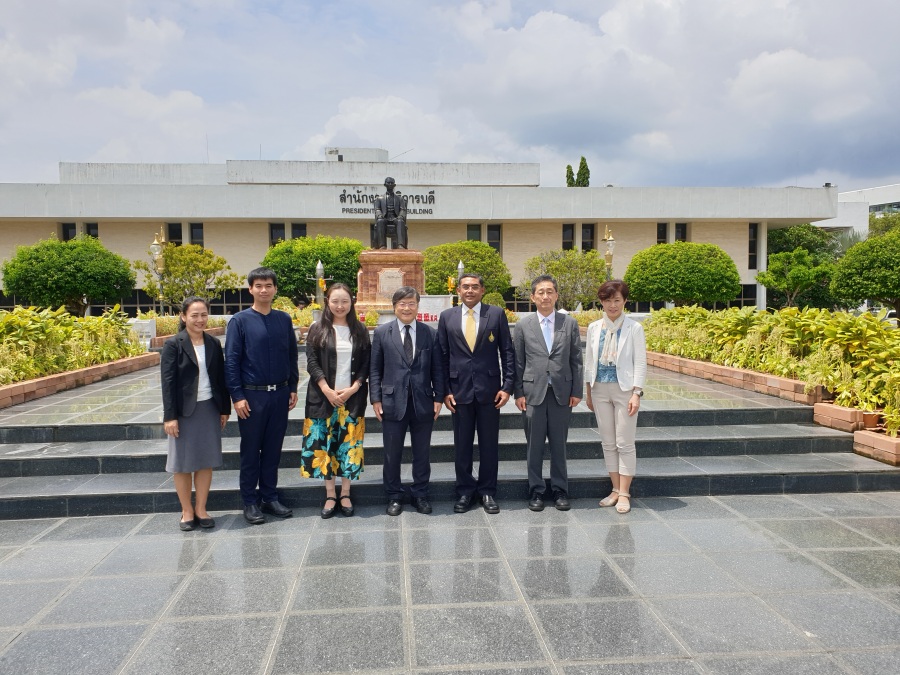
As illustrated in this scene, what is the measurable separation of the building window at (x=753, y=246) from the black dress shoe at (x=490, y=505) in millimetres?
34002

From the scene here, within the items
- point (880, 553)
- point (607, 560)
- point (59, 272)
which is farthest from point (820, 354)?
point (59, 272)

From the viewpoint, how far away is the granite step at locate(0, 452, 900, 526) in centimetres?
419

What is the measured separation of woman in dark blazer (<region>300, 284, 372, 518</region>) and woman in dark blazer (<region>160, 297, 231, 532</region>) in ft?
2.09

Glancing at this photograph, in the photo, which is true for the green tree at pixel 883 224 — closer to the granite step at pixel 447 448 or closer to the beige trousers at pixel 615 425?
the granite step at pixel 447 448

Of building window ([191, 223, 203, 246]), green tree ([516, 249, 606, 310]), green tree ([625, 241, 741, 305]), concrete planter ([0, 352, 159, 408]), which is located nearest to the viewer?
concrete planter ([0, 352, 159, 408])

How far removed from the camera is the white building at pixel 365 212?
28.6 m

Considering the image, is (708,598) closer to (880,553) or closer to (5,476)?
(880,553)

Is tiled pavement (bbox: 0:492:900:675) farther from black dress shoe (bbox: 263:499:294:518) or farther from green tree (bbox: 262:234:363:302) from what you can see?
green tree (bbox: 262:234:363:302)

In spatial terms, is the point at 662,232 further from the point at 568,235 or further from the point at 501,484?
the point at 501,484

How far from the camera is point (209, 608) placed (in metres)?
2.86

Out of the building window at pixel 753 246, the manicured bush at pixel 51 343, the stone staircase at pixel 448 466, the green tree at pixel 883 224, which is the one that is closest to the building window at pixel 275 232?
the manicured bush at pixel 51 343

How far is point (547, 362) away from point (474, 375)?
0.57 metres

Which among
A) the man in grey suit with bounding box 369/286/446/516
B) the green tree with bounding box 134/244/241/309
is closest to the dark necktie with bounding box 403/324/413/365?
the man in grey suit with bounding box 369/286/446/516

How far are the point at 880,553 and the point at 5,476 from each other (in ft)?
21.8
